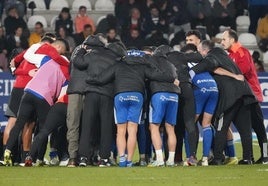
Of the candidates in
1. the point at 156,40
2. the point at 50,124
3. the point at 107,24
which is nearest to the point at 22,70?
the point at 50,124

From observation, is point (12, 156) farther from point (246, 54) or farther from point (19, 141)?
point (246, 54)

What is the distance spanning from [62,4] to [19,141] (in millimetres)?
13378

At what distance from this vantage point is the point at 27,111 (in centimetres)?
2219

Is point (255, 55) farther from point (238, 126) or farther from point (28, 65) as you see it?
point (28, 65)

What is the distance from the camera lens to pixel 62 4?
1412 inches

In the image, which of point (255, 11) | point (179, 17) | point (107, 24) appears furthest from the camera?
point (255, 11)

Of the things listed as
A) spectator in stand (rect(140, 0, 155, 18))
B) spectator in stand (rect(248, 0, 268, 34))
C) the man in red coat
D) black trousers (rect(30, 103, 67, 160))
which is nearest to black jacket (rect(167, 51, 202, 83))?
the man in red coat

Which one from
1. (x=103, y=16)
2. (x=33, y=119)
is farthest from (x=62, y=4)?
(x=33, y=119)

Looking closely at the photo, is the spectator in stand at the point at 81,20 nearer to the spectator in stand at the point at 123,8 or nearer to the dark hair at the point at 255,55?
the spectator in stand at the point at 123,8

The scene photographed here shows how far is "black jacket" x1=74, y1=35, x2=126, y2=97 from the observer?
2202 cm

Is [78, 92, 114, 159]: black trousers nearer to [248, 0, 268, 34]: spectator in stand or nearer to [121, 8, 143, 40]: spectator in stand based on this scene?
[121, 8, 143, 40]: spectator in stand

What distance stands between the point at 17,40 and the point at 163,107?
12.1 metres

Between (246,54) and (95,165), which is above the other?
(246,54)

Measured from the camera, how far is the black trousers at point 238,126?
22.7 meters
